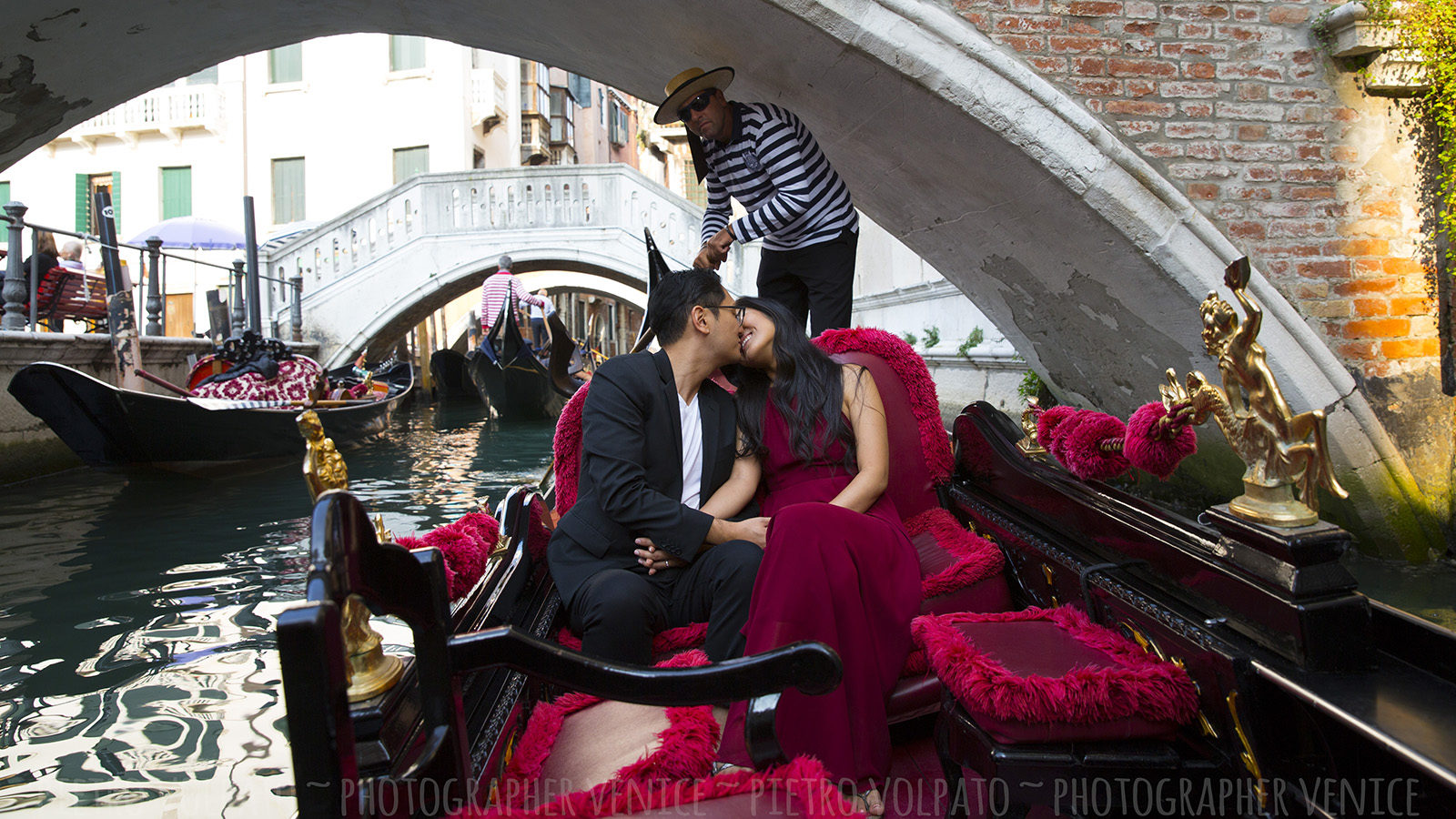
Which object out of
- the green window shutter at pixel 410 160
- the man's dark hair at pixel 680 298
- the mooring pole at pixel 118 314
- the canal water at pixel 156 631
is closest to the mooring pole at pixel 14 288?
the mooring pole at pixel 118 314

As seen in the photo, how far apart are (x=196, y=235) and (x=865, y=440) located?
8482 millimetres

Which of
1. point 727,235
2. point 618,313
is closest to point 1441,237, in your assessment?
point 727,235

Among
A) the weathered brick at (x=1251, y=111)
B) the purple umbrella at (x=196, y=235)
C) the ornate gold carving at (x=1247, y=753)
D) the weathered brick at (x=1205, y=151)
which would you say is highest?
the purple umbrella at (x=196, y=235)

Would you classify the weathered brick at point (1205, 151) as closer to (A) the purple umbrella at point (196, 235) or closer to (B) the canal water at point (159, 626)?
(B) the canal water at point (159, 626)

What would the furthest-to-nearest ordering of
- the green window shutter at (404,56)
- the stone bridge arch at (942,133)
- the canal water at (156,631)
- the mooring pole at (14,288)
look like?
the green window shutter at (404,56) < the mooring pole at (14,288) < the stone bridge arch at (942,133) < the canal water at (156,631)

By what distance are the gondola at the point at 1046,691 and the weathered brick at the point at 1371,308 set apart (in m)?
1.52

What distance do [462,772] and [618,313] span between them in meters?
19.0

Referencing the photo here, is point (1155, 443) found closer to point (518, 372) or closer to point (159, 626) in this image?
point (159, 626)

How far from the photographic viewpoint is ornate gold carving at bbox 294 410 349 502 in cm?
75

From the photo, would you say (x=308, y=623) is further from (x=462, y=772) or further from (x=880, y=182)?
(x=880, y=182)

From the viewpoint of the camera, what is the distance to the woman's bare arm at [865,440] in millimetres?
1235

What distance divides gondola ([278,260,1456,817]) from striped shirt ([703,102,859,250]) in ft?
2.82

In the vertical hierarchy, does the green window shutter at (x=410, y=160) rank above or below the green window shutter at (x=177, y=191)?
above

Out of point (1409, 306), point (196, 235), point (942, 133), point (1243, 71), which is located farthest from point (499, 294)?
point (1409, 306)
